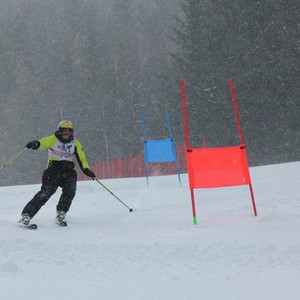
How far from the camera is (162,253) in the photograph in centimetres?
406

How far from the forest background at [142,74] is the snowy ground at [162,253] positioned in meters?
14.3

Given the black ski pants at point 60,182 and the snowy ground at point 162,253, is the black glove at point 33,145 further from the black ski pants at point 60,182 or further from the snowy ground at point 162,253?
the snowy ground at point 162,253

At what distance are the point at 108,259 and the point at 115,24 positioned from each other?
160 ft

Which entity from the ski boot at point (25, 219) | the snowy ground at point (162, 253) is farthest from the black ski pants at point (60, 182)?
the ski boot at point (25, 219)

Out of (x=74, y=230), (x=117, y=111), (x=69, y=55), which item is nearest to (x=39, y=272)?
(x=74, y=230)

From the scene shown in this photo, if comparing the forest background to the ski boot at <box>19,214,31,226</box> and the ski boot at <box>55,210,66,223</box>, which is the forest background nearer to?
the ski boot at <box>55,210,66,223</box>

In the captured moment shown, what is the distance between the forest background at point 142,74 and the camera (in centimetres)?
2095

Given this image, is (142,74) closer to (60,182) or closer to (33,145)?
(60,182)

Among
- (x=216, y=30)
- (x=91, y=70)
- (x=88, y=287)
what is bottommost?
(x=88, y=287)

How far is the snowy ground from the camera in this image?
3074mm

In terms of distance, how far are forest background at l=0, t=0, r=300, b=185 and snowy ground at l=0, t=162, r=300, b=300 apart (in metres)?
14.3

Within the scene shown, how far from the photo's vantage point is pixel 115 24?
5019 centimetres

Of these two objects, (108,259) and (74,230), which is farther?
(74,230)

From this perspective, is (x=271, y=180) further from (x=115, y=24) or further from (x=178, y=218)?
(x=115, y=24)
